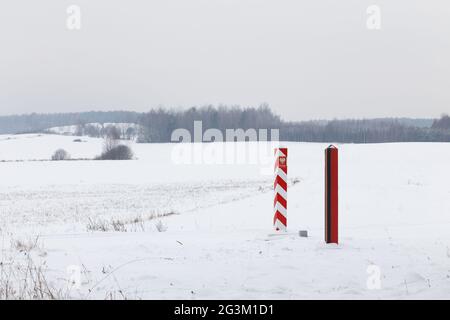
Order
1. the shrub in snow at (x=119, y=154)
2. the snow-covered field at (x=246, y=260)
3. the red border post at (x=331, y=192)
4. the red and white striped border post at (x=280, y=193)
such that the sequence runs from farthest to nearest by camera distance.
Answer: the shrub in snow at (x=119, y=154) → the red and white striped border post at (x=280, y=193) → the red border post at (x=331, y=192) → the snow-covered field at (x=246, y=260)

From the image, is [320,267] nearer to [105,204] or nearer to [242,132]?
[105,204]

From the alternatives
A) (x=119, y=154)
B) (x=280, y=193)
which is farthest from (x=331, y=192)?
(x=119, y=154)

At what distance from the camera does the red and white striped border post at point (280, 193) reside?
979 centimetres

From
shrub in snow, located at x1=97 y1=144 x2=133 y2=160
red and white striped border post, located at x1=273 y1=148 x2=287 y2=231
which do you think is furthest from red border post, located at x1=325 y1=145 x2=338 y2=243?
shrub in snow, located at x1=97 y1=144 x2=133 y2=160

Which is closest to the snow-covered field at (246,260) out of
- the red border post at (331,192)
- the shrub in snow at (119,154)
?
the red border post at (331,192)

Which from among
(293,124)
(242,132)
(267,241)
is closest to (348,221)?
(267,241)

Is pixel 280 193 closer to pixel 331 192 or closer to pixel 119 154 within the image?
pixel 331 192

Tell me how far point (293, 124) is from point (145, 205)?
103042 millimetres

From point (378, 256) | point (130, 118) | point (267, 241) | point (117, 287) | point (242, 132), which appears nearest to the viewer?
point (117, 287)

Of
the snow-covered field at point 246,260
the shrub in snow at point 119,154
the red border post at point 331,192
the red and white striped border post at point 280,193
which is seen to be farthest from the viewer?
the shrub in snow at point 119,154

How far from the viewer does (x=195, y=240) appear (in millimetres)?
8766

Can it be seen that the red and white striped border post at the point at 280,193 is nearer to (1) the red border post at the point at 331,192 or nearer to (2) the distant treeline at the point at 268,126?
(1) the red border post at the point at 331,192

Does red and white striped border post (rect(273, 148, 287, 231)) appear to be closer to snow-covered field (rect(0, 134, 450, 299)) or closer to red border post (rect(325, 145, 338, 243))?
snow-covered field (rect(0, 134, 450, 299))

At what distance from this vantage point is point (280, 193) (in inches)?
390
